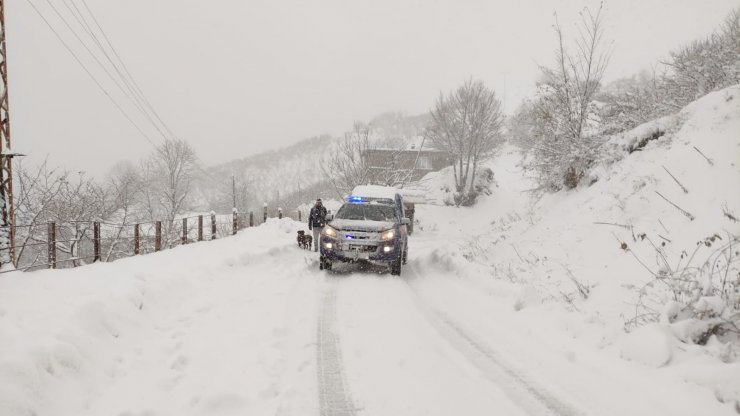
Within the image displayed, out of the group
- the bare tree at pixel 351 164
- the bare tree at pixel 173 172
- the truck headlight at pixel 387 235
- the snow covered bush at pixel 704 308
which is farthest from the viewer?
the bare tree at pixel 173 172

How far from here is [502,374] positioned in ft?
15.4

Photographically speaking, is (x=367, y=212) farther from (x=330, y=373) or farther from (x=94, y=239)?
(x=330, y=373)

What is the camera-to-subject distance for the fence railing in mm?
10469

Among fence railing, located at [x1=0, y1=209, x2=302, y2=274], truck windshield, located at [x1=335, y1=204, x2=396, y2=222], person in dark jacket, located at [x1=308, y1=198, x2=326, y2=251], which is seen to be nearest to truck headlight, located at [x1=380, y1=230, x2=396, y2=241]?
truck windshield, located at [x1=335, y1=204, x2=396, y2=222]

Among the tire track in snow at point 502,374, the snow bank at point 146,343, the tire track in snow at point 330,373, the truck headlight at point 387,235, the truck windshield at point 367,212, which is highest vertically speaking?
the truck windshield at point 367,212

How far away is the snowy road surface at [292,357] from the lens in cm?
390

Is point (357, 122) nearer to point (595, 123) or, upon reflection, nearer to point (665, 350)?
point (595, 123)

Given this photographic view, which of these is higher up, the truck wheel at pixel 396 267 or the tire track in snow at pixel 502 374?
the truck wheel at pixel 396 267

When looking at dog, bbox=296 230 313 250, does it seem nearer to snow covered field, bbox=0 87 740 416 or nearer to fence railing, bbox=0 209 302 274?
fence railing, bbox=0 209 302 274

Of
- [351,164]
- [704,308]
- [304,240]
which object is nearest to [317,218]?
[304,240]

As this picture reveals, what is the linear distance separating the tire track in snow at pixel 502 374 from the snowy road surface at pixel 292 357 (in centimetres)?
2

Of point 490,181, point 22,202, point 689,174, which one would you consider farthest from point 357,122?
point 689,174

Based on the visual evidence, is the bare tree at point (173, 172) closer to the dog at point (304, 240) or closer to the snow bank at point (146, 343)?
the dog at point (304, 240)

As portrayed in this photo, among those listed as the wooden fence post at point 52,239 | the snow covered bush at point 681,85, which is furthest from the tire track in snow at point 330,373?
the snow covered bush at point 681,85
